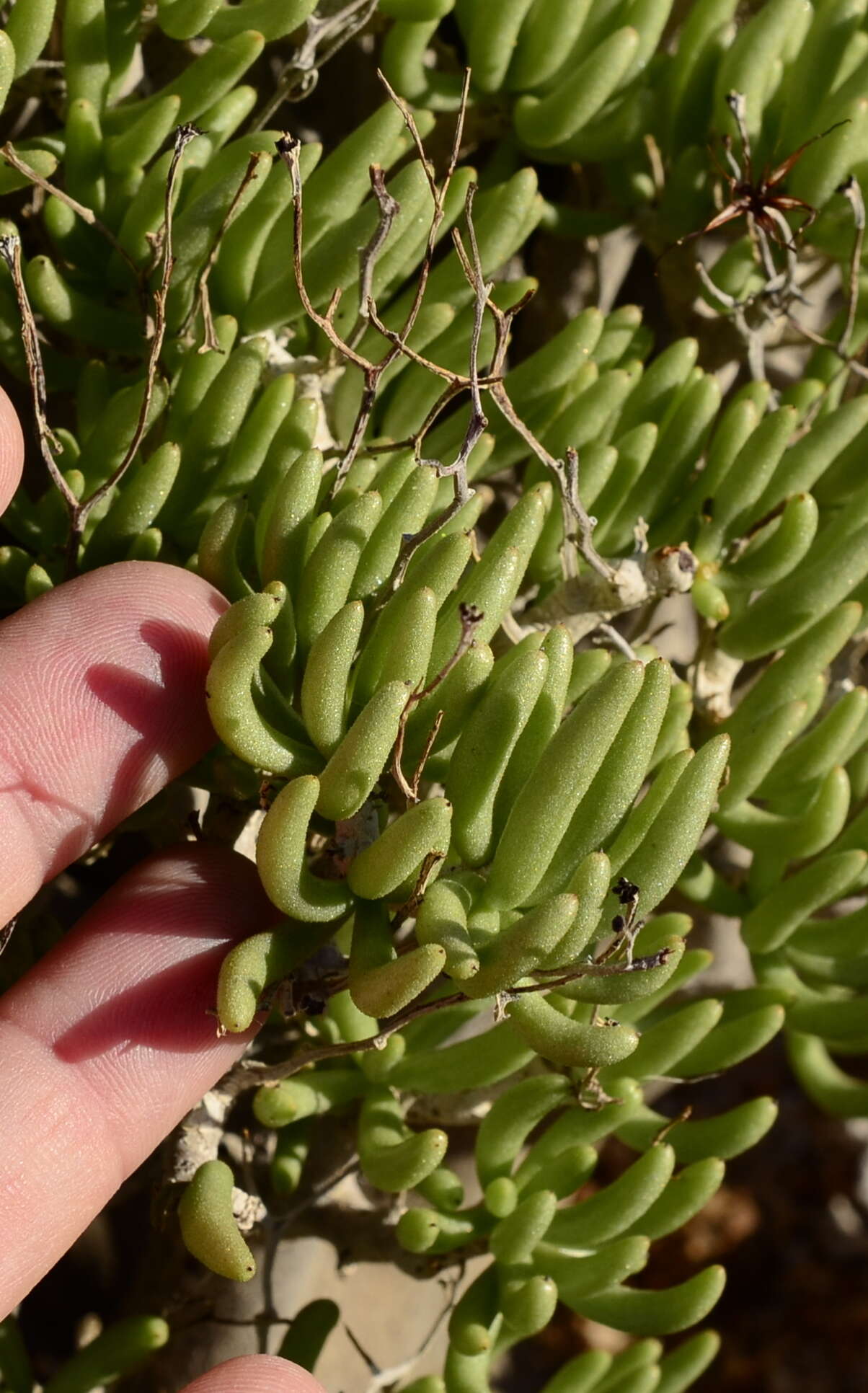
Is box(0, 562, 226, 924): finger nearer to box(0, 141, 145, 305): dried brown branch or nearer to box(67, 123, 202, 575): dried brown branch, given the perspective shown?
box(67, 123, 202, 575): dried brown branch

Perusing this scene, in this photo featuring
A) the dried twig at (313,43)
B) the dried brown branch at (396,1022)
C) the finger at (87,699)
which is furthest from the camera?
the dried twig at (313,43)

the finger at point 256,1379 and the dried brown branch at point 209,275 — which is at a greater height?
the dried brown branch at point 209,275

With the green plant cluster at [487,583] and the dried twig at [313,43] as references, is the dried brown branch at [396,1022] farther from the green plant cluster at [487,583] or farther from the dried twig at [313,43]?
the dried twig at [313,43]

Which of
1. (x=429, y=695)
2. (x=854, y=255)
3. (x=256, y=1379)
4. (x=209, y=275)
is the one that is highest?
(x=854, y=255)

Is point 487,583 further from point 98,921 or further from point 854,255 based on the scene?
point 854,255

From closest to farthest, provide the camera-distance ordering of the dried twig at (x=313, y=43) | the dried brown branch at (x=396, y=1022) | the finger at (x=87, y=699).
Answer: the dried brown branch at (x=396, y=1022)
the finger at (x=87, y=699)
the dried twig at (x=313, y=43)

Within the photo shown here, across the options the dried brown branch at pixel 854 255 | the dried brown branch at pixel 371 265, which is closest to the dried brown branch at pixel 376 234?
the dried brown branch at pixel 371 265

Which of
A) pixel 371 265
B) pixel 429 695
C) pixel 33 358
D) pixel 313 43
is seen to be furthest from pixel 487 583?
pixel 313 43
